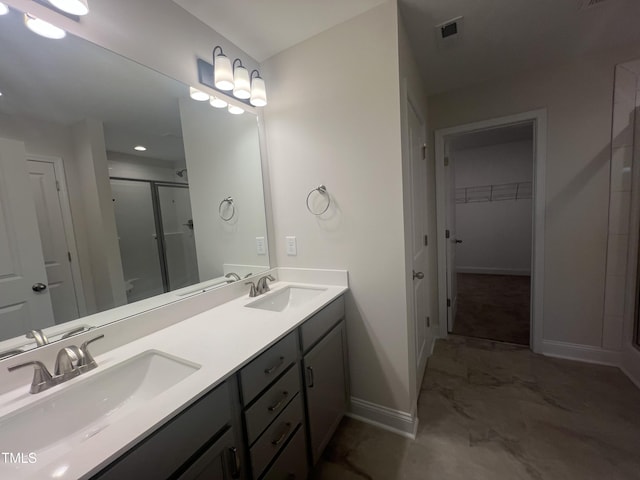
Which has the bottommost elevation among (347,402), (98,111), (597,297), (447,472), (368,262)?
(447,472)

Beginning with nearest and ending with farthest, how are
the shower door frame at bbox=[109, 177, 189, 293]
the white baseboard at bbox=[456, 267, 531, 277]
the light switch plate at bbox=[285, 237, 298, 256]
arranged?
the shower door frame at bbox=[109, 177, 189, 293], the light switch plate at bbox=[285, 237, 298, 256], the white baseboard at bbox=[456, 267, 531, 277]

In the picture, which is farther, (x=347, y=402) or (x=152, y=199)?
(x=347, y=402)

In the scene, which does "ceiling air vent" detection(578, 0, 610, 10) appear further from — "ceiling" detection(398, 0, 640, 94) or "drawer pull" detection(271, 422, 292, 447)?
"drawer pull" detection(271, 422, 292, 447)

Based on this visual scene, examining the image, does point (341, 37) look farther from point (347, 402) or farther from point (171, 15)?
point (347, 402)

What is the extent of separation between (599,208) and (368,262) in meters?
1.99

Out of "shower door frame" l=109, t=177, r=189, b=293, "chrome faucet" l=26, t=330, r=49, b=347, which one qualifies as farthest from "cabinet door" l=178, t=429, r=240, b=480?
"shower door frame" l=109, t=177, r=189, b=293

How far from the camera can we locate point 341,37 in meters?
1.51

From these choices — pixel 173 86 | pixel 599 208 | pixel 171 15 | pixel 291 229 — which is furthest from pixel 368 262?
pixel 599 208

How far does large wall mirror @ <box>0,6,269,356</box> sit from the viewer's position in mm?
888

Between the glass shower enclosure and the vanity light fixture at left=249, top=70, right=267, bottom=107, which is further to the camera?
the vanity light fixture at left=249, top=70, right=267, bottom=107

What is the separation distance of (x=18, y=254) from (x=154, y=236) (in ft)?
1.52

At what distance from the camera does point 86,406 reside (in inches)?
32.8

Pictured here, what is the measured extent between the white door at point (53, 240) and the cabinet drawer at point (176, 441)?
68 cm

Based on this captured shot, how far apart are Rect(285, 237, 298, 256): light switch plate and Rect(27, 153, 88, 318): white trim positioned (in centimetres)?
111
